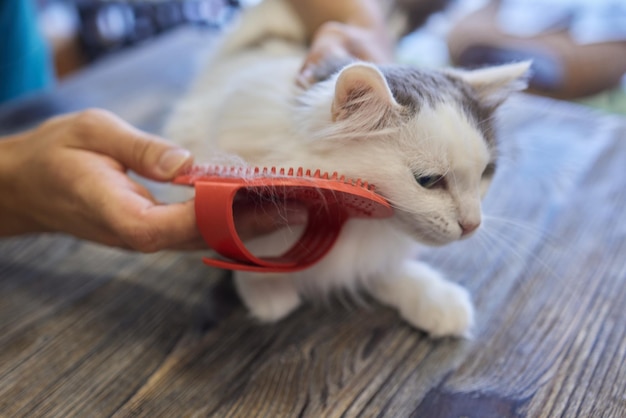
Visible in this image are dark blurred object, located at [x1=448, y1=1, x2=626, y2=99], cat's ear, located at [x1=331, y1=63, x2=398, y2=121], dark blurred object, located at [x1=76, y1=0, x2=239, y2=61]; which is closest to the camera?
cat's ear, located at [x1=331, y1=63, x2=398, y2=121]

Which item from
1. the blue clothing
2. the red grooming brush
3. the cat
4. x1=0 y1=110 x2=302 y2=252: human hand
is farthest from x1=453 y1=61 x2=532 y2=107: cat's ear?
the blue clothing

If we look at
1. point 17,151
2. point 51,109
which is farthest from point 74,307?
point 51,109

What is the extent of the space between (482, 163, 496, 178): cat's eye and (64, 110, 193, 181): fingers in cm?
43

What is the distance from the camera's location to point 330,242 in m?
0.75

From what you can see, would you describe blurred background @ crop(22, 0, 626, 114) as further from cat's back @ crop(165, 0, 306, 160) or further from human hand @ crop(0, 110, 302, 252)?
human hand @ crop(0, 110, 302, 252)

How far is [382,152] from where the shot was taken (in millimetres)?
690

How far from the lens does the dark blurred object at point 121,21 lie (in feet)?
9.18

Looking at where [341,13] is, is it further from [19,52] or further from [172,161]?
[19,52]

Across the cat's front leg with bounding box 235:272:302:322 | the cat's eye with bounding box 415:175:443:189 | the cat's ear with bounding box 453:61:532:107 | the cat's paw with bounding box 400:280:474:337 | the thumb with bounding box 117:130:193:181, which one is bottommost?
the cat's paw with bounding box 400:280:474:337

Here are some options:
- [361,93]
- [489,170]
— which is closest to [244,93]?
[361,93]

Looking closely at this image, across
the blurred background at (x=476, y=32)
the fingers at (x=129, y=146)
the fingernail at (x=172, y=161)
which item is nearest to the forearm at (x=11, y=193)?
the fingers at (x=129, y=146)

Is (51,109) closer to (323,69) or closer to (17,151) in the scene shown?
(17,151)

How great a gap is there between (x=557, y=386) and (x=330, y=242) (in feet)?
1.16

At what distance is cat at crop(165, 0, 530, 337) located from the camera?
0.68m
